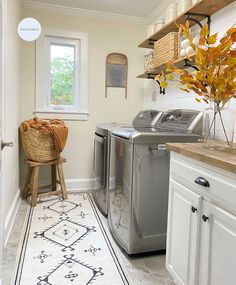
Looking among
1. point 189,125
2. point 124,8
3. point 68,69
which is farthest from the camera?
point 68,69

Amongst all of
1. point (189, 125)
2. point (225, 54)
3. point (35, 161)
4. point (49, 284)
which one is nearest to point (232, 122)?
point (225, 54)

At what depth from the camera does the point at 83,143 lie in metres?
3.48

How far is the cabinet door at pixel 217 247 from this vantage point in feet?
3.30

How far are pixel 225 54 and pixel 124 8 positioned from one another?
7.76 ft

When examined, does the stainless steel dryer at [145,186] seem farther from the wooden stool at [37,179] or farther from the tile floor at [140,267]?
the wooden stool at [37,179]

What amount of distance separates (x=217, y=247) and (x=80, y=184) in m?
2.59

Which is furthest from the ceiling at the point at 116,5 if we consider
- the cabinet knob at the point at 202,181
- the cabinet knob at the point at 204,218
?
the cabinet knob at the point at 204,218

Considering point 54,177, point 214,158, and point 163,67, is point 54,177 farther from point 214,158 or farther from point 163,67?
point 214,158

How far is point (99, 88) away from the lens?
3459 millimetres

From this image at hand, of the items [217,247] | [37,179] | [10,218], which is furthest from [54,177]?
[217,247]

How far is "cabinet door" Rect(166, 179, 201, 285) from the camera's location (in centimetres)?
126

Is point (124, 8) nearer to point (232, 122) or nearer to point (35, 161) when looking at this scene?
point (35, 161)

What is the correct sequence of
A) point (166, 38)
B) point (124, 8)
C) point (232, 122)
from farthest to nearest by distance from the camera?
point (124, 8), point (166, 38), point (232, 122)

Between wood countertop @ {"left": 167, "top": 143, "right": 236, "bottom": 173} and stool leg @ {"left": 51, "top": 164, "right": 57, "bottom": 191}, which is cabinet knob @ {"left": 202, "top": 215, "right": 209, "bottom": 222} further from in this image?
stool leg @ {"left": 51, "top": 164, "right": 57, "bottom": 191}
